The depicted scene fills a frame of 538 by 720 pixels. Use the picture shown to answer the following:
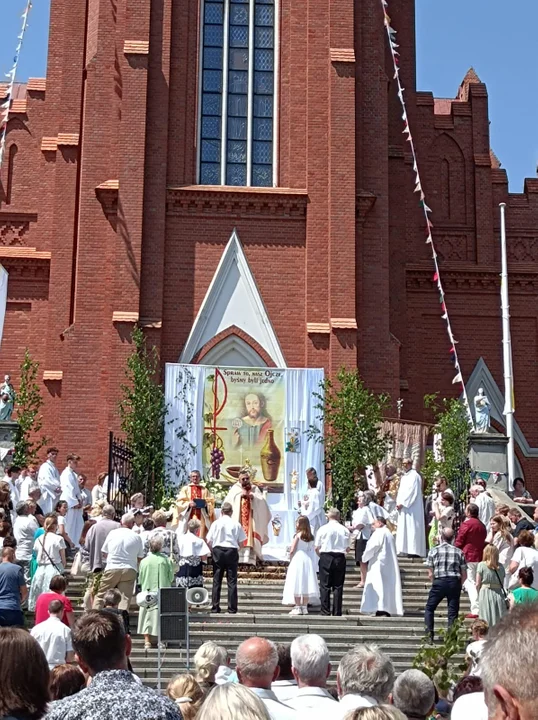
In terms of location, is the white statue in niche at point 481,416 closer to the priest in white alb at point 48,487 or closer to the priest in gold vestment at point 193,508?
the priest in gold vestment at point 193,508

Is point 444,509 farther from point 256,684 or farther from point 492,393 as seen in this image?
point 492,393

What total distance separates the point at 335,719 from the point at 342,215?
2067cm

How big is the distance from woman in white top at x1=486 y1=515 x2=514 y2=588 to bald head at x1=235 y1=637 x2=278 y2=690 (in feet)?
30.8

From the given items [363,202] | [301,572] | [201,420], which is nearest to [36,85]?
[363,202]

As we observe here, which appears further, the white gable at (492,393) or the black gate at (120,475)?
the white gable at (492,393)

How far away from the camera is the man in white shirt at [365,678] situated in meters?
5.59

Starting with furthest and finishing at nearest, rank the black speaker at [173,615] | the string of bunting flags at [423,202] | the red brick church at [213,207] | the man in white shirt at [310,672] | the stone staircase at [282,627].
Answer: the string of bunting flags at [423,202] < the red brick church at [213,207] < the stone staircase at [282,627] < the black speaker at [173,615] < the man in white shirt at [310,672]

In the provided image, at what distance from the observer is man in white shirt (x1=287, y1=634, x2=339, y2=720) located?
5574 mm

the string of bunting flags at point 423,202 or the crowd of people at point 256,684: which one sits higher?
the string of bunting flags at point 423,202

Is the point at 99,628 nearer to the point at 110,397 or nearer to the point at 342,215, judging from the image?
the point at 110,397

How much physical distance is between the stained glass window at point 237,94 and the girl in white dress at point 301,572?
44.2 ft

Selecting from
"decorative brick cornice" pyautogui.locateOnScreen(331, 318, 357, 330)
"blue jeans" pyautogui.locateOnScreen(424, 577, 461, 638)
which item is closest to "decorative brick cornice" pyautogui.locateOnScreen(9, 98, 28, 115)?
"decorative brick cornice" pyautogui.locateOnScreen(331, 318, 357, 330)

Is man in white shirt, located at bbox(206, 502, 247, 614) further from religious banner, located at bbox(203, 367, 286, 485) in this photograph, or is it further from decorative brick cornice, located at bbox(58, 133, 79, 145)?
decorative brick cornice, located at bbox(58, 133, 79, 145)

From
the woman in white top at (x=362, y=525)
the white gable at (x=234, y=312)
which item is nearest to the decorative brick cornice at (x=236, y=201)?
the white gable at (x=234, y=312)
